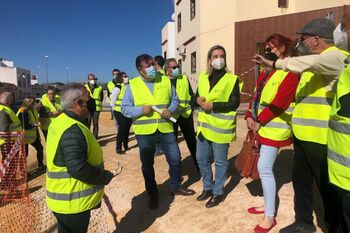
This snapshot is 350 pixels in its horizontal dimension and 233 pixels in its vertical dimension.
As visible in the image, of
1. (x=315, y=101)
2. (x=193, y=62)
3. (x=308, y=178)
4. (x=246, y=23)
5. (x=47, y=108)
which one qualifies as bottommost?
(x=308, y=178)

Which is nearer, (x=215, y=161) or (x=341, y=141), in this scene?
(x=341, y=141)

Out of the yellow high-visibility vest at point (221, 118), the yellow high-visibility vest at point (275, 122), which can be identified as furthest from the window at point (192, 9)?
the yellow high-visibility vest at point (275, 122)

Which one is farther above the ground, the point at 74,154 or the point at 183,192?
the point at 74,154

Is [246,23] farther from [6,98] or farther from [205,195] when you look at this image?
[205,195]

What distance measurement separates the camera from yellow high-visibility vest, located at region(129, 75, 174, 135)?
185 inches

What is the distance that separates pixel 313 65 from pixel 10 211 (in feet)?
17.5

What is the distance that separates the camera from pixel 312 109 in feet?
10.2

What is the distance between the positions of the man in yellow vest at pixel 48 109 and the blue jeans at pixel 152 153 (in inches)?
164

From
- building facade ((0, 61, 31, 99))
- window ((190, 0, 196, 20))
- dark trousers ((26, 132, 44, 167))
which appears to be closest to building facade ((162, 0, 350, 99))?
window ((190, 0, 196, 20))

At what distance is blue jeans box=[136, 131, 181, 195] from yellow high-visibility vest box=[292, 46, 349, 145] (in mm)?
1987

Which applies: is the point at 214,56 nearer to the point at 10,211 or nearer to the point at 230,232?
the point at 230,232

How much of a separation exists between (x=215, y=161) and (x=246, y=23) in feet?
43.2

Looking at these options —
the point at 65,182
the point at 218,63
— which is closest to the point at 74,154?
the point at 65,182

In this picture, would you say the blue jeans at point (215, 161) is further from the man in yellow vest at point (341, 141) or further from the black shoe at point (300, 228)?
the man in yellow vest at point (341, 141)
